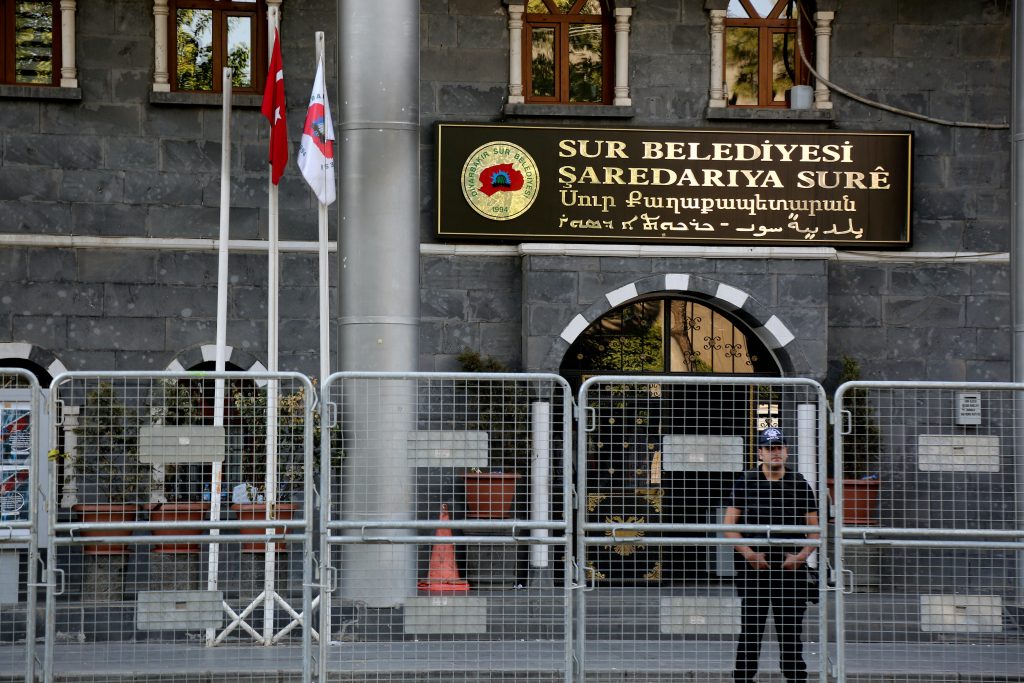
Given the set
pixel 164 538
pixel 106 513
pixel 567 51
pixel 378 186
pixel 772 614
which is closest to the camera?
pixel 164 538

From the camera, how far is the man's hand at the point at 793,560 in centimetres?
875

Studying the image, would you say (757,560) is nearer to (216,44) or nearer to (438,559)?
(438,559)

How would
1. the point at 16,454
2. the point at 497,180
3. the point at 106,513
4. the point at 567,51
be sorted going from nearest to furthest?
the point at 106,513 → the point at 16,454 → the point at 497,180 → the point at 567,51

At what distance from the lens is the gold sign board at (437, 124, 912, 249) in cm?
1441

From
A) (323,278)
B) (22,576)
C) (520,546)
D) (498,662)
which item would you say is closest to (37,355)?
(323,278)

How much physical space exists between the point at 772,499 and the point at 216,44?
834 centimetres

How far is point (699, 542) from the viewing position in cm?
846

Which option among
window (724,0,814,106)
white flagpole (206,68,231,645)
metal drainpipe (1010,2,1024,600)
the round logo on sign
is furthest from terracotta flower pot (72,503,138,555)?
window (724,0,814,106)

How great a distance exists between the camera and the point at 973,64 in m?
14.9

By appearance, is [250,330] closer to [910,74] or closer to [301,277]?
[301,277]

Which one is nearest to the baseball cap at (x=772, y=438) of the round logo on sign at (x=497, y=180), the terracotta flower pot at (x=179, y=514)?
the terracotta flower pot at (x=179, y=514)

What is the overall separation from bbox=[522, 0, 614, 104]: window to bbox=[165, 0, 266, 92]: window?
2.74 m

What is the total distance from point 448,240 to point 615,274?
1.73m

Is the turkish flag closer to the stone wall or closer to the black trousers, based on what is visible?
the stone wall
